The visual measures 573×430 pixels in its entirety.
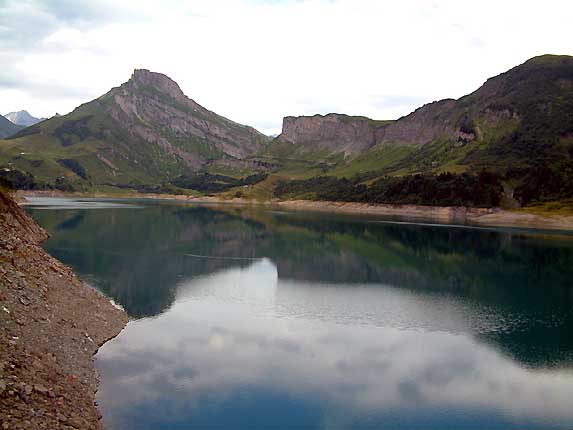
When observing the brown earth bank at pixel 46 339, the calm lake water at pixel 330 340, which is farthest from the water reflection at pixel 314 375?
the brown earth bank at pixel 46 339

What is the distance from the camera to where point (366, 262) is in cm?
8456

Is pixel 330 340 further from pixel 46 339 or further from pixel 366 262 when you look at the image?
pixel 366 262

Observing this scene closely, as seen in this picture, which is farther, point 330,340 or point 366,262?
point 366,262

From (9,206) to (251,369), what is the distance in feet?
149

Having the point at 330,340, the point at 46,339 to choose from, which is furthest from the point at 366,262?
the point at 46,339

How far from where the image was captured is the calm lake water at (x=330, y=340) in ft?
89.7

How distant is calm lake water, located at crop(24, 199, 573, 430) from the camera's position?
2734 cm

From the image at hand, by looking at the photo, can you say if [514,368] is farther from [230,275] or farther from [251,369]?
[230,275]

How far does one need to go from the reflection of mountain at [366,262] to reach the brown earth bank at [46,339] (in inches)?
318

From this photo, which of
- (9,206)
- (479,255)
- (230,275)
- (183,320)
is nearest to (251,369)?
(183,320)

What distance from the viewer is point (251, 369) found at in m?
32.8

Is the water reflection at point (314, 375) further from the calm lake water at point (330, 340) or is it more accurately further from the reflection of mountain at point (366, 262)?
the reflection of mountain at point (366, 262)

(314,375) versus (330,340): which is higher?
(330,340)

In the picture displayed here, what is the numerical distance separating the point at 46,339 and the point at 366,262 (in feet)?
205
